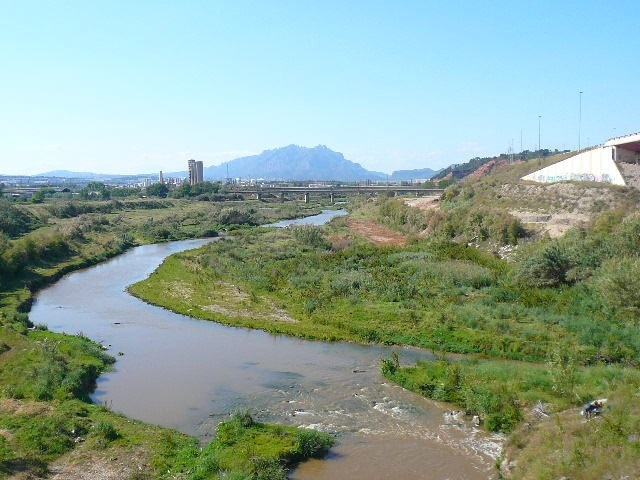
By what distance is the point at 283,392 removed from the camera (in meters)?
21.6

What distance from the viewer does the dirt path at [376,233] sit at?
59156 mm

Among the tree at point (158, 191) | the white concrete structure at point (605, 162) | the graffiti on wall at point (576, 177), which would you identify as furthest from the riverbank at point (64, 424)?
the tree at point (158, 191)

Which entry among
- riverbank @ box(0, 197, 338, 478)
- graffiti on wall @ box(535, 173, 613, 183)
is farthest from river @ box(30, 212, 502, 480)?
graffiti on wall @ box(535, 173, 613, 183)

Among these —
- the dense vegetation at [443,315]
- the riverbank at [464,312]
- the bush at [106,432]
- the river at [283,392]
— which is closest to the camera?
the dense vegetation at [443,315]

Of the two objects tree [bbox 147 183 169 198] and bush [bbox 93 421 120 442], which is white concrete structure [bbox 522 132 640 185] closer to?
bush [bbox 93 421 120 442]

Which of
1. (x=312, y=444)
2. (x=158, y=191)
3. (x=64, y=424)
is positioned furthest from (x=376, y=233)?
(x=158, y=191)

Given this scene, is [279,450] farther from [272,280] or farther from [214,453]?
[272,280]

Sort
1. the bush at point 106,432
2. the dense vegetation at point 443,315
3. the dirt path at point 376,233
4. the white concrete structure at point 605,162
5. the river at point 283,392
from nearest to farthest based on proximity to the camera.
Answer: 1. the dense vegetation at point 443,315
2. the river at point 283,392
3. the bush at point 106,432
4. the white concrete structure at point 605,162
5. the dirt path at point 376,233

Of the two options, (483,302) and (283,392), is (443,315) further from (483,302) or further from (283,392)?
(283,392)

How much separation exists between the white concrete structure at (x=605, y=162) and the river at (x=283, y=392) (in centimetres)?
3248

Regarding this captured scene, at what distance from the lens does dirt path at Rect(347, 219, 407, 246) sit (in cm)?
5916

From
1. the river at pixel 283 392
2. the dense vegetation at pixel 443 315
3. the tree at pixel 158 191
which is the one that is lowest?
the river at pixel 283 392

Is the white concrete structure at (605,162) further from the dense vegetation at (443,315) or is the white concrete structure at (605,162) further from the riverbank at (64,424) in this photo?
the riverbank at (64,424)

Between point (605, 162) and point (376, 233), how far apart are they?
2541cm
